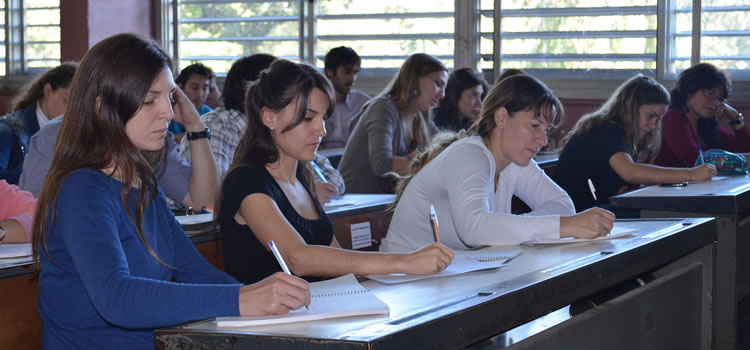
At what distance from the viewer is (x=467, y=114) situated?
193 inches

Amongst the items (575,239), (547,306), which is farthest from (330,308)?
(575,239)

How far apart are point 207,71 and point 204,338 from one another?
4.61 metres

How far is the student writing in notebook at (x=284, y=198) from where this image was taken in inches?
72.9

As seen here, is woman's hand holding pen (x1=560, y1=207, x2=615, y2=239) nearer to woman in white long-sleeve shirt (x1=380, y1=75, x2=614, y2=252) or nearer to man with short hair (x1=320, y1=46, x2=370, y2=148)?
woman in white long-sleeve shirt (x1=380, y1=75, x2=614, y2=252)

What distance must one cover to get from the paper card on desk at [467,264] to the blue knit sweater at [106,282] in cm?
41

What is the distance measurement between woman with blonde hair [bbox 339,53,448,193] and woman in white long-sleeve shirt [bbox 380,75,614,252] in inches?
61.8

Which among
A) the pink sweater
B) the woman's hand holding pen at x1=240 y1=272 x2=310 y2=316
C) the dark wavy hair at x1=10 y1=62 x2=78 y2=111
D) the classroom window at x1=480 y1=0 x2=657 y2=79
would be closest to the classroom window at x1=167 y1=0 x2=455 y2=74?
the classroom window at x1=480 y1=0 x2=657 y2=79

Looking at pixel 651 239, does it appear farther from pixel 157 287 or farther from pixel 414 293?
pixel 157 287

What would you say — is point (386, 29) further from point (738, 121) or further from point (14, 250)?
point (14, 250)

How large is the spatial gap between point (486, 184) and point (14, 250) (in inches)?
48.5

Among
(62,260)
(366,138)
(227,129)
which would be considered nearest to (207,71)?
(366,138)

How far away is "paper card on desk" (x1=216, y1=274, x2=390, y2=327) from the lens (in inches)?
51.1

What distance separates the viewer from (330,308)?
136 cm

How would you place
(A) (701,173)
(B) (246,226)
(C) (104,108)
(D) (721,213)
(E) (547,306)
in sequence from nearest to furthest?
(C) (104,108) → (E) (547,306) → (B) (246,226) → (D) (721,213) → (A) (701,173)
